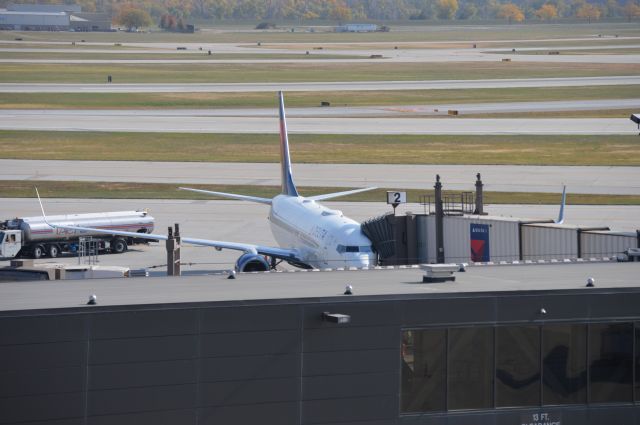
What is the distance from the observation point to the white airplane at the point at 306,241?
4225cm

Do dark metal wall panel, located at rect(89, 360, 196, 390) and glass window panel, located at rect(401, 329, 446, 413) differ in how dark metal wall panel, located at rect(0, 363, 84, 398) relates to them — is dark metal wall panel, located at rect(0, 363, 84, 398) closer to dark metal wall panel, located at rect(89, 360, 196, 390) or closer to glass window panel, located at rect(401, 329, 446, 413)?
dark metal wall panel, located at rect(89, 360, 196, 390)

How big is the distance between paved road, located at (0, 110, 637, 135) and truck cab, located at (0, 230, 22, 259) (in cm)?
5571

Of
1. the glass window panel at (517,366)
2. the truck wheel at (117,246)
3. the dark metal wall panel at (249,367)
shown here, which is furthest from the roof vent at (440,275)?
the truck wheel at (117,246)

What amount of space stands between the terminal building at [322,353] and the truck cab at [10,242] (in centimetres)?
3154

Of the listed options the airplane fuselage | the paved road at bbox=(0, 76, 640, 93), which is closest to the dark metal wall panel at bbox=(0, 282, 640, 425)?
the airplane fuselage

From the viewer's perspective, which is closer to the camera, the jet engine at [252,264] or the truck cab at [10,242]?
the jet engine at [252,264]

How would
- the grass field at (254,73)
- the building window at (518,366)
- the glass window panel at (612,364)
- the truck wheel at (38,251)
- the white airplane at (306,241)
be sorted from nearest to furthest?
the building window at (518,366), the glass window panel at (612,364), the white airplane at (306,241), the truck wheel at (38,251), the grass field at (254,73)

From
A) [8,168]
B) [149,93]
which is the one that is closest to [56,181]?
[8,168]

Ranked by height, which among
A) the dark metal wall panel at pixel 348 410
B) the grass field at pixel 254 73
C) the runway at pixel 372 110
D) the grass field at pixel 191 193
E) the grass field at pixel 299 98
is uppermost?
the grass field at pixel 254 73

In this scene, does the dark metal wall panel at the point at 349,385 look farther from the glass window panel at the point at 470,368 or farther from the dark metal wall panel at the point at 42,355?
the dark metal wall panel at the point at 42,355

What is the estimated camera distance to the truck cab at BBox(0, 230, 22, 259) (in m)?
53.6

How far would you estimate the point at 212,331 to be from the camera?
19.5 m

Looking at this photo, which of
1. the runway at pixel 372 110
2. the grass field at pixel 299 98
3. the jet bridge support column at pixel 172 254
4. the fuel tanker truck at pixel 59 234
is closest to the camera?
the jet bridge support column at pixel 172 254

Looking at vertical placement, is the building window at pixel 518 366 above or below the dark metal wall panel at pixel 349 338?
below
